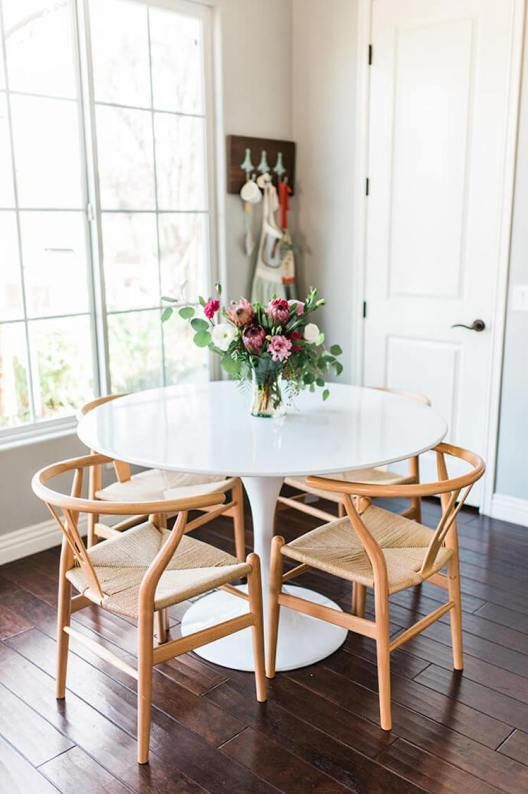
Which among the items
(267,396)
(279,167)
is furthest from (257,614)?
(279,167)

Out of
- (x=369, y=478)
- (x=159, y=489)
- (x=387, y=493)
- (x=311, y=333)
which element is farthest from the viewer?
(x=369, y=478)

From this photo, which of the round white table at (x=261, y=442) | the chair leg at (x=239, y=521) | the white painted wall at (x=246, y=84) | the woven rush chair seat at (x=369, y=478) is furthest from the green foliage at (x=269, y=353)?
the white painted wall at (x=246, y=84)

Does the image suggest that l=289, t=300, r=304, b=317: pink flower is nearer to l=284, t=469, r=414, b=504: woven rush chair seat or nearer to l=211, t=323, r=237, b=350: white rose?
l=211, t=323, r=237, b=350: white rose

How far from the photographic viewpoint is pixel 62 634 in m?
2.15

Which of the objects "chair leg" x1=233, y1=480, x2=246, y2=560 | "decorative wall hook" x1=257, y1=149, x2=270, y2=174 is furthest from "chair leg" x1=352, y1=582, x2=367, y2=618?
"decorative wall hook" x1=257, y1=149, x2=270, y2=174

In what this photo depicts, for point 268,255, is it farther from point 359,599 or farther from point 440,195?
point 359,599

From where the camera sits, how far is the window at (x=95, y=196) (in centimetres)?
303

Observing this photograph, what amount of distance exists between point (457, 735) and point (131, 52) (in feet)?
9.84

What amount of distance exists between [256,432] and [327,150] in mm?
2161

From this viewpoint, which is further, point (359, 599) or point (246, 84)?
point (246, 84)

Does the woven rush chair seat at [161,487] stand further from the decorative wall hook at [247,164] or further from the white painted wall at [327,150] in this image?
the decorative wall hook at [247,164]

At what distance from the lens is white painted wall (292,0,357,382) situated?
12.3 feet

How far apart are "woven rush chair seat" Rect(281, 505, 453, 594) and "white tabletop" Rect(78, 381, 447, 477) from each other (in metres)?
0.31

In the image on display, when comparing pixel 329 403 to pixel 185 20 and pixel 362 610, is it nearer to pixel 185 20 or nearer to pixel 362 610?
pixel 362 610
